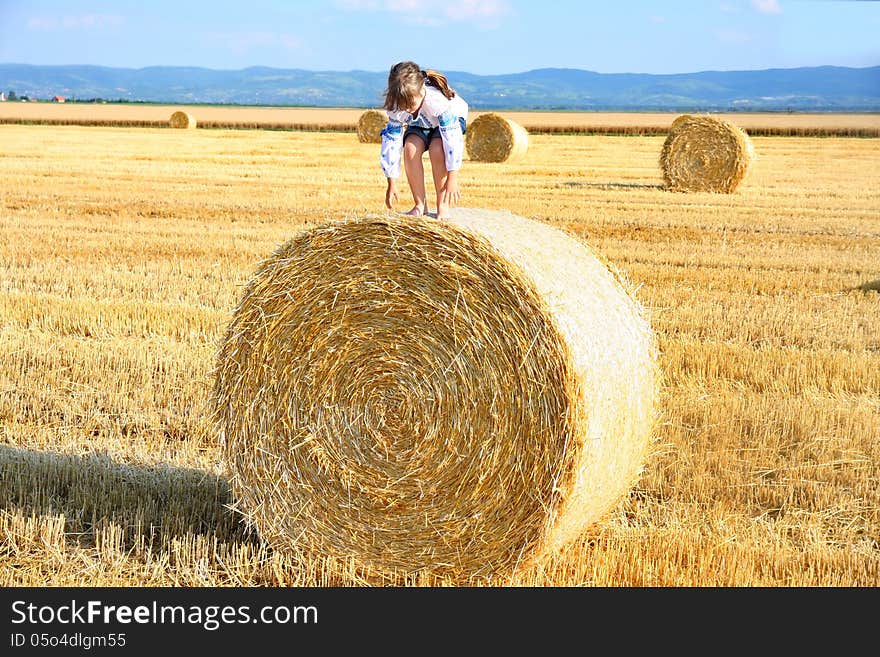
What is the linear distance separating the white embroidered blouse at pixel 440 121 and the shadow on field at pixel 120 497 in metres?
1.77

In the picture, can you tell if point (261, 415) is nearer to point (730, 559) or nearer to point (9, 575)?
point (9, 575)

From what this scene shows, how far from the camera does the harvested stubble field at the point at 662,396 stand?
4461 mm

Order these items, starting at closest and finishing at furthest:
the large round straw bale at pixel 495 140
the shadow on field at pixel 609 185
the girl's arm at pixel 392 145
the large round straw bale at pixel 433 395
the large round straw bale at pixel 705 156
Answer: the large round straw bale at pixel 433 395 < the girl's arm at pixel 392 145 < the large round straw bale at pixel 705 156 < the shadow on field at pixel 609 185 < the large round straw bale at pixel 495 140

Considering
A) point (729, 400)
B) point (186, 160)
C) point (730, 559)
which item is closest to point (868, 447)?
point (729, 400)

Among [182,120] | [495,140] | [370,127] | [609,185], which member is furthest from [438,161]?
[182,120]

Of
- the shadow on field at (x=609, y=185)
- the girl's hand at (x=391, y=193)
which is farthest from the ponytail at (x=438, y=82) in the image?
the shadow on field at (x=609, y=185)

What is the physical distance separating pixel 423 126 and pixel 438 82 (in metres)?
0.22

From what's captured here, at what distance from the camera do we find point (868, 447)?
5789 mm

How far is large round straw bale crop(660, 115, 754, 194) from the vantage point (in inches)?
772

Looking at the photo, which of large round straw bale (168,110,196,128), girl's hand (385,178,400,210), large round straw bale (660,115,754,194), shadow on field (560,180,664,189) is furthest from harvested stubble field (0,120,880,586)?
large round straw bale (168,110,196,128)

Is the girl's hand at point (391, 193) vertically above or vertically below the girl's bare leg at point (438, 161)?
below

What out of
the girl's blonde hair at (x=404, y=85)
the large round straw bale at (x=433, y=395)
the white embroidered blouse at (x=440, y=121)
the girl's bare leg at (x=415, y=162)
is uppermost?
the girl's blonde hair at (x=404, y=85)

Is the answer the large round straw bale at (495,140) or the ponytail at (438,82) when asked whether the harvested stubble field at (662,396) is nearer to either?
the ponytail at (438,82)

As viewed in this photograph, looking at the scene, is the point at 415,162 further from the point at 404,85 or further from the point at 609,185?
the point at 609,185
